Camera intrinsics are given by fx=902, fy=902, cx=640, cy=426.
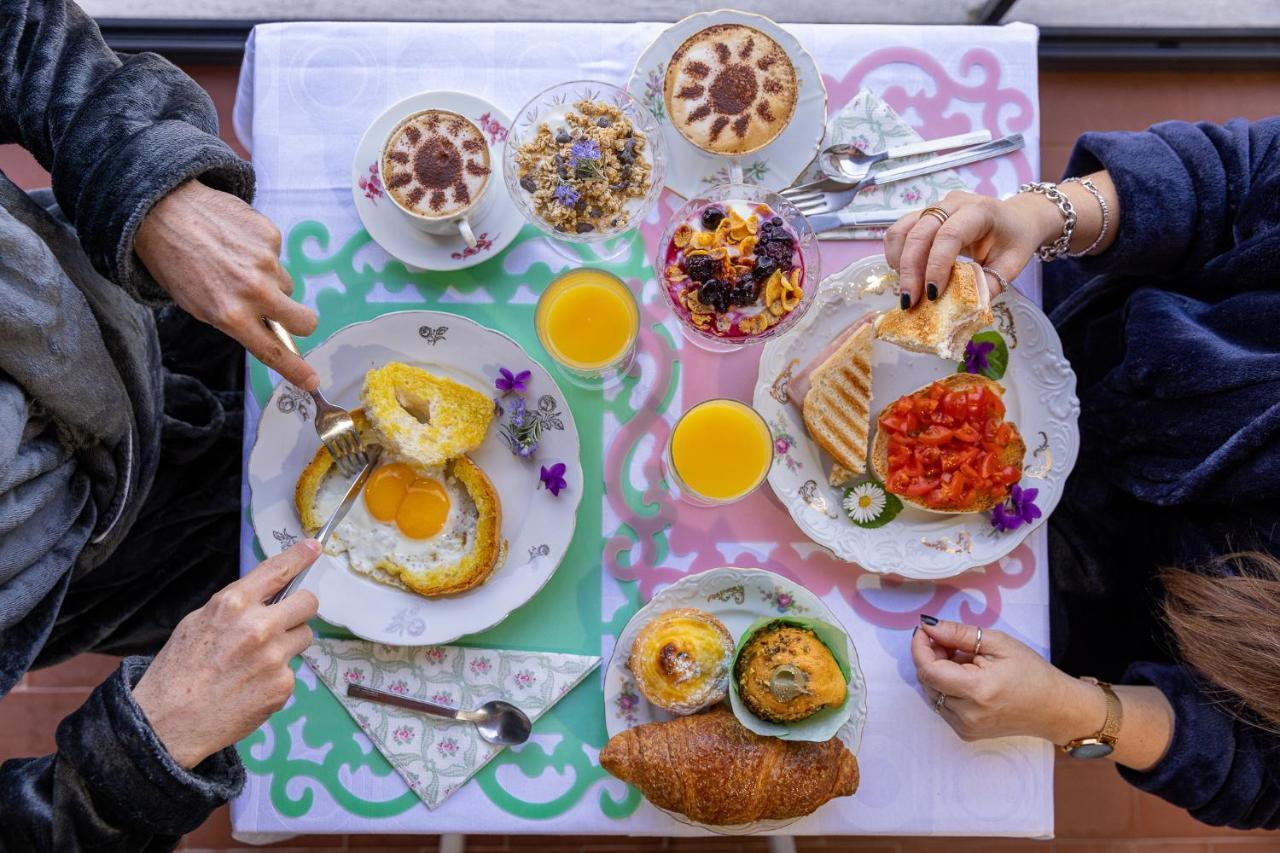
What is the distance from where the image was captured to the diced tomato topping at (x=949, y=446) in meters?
1.43

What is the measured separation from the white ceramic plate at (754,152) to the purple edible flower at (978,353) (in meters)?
0.41

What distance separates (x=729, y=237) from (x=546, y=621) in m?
0.70

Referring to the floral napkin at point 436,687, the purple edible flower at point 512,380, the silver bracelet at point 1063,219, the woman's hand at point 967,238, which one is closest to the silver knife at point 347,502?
the floral napkin at point 436,687

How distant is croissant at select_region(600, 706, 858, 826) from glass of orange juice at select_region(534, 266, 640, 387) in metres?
0.60

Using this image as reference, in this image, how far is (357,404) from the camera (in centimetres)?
151

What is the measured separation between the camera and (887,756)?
1.49 metres

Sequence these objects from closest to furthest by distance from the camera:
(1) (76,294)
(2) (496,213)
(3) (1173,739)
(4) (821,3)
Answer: (1) (76,294) < (3) (1173,739) < (2) (496,213) < (4) (821,3)

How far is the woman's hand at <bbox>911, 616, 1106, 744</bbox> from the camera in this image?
1.38 m

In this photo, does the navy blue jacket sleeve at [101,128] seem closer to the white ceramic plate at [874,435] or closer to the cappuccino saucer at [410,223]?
the cappuccino saucer at [410,223]

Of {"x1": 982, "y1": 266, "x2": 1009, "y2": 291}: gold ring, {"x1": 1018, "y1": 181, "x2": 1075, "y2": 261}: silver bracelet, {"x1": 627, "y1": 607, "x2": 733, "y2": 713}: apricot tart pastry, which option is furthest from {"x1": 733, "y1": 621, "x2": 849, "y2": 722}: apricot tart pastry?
{"x1": 1018, "y1": 181, "x2": 1075, "y2": 261}: silver bracelet

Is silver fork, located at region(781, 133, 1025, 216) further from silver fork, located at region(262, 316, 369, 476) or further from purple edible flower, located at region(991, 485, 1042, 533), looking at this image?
silver fork, located at region(262, 316, 369, 476)

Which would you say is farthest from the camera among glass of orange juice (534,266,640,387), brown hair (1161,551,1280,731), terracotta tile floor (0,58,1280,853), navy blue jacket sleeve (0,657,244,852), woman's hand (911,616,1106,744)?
terracotta tile floor (0,58,1280,853)

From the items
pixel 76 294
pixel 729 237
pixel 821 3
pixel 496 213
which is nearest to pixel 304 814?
pixel 76 294

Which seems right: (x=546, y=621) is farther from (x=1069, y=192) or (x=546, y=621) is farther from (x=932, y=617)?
(x=1069, y=192)
